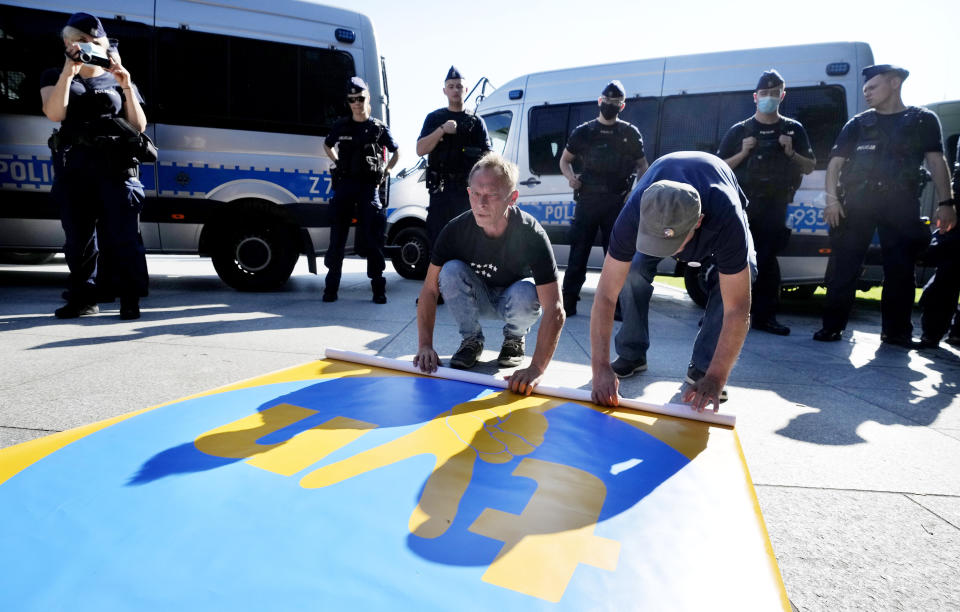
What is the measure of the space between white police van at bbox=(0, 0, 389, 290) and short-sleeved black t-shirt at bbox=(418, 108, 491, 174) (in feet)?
3.88

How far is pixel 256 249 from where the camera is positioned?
16.2 ft

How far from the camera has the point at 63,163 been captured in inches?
127

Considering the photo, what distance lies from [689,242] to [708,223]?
0.30ft

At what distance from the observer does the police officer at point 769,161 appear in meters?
3.72

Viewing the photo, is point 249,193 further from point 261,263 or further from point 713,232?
point 713,232

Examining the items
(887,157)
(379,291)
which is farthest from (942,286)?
(379,291)

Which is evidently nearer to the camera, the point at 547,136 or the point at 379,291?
the point at 379,291

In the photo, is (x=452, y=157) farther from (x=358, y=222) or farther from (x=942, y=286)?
(x=942, y=286)

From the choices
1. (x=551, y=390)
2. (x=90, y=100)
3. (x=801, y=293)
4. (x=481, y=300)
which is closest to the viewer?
(x=551, y=390)

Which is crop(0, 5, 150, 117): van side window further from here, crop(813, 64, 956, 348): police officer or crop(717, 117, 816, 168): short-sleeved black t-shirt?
crop(813, 64, 956, 348): police officer

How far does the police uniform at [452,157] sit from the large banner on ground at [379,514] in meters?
2.73

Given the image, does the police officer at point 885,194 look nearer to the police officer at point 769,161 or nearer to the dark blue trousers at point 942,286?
the dark blue trousers at point 942,286

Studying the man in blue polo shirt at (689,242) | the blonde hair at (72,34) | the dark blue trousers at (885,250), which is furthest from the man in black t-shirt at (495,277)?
the dark blue trousers at (885,250)

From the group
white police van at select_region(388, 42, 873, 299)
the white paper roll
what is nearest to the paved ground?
the white paper roll
